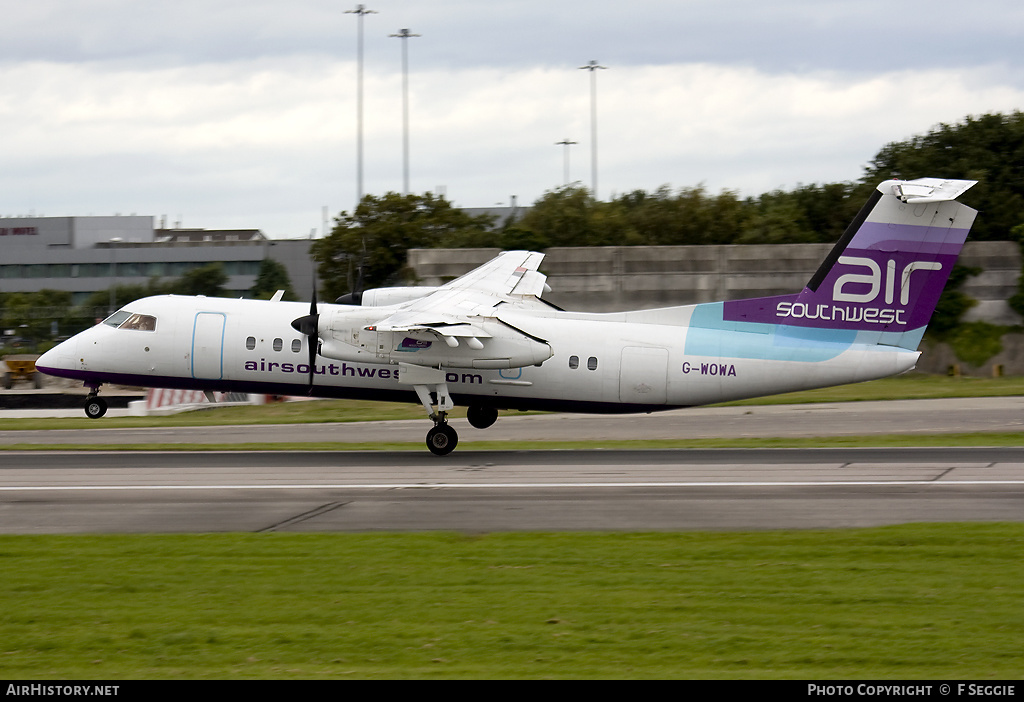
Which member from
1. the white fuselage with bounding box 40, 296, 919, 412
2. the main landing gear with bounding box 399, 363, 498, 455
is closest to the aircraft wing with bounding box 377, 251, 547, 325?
the white fuselage with bounding box 40, 296, 919, 412

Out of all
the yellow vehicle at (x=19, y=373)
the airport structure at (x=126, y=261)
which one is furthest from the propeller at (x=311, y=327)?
the airport structure at (x=126, y=261)

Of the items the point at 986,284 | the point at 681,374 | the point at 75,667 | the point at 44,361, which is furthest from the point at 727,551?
the point at 986,284

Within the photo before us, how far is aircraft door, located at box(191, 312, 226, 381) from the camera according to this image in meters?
21.4

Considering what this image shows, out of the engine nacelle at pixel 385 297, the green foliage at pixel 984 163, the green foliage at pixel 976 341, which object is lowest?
the green foliage at pixel 976 341

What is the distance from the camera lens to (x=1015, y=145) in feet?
176

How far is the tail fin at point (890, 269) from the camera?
19.6 metres

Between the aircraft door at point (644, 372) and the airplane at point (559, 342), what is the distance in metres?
0.03

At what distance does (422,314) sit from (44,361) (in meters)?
9.75

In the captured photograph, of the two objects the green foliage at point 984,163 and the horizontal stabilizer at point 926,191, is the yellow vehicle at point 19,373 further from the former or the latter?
the green foliage at point 984,163

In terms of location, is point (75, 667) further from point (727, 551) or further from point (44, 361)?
Answer: point (44, 361)

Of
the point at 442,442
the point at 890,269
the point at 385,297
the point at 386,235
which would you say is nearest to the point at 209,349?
the point at 385,297

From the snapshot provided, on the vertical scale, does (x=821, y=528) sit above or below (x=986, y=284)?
below

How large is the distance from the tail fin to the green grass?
26.5ft

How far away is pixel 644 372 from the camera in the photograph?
2089 cm
